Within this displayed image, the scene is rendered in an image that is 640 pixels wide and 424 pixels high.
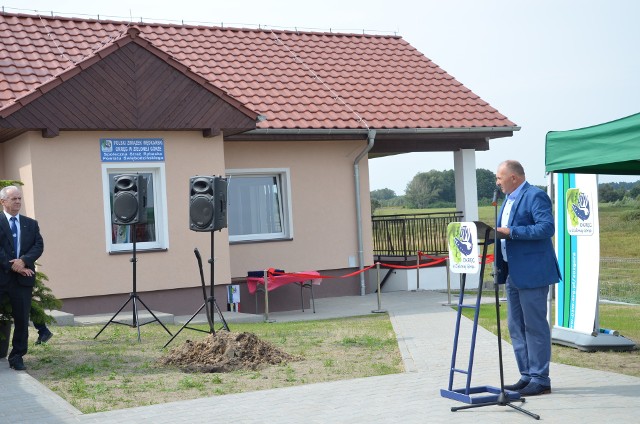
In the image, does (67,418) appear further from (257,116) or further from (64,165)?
(257,116)

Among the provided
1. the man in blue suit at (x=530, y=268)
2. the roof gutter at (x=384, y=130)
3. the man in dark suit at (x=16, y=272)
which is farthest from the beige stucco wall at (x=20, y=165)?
the man in blue suit at (x=530, y=268)

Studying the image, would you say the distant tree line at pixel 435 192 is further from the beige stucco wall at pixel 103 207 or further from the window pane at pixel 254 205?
the beige stucco wall at pixel 103 207

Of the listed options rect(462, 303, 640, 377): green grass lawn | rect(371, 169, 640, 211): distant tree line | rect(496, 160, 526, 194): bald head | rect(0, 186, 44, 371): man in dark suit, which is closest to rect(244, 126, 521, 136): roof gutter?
rect(462, 303, 640, 377): green grass lawn

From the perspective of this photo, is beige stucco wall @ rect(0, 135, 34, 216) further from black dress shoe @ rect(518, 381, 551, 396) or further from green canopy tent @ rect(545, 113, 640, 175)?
black dress shoe @ rect(518, 381, 551, 396)

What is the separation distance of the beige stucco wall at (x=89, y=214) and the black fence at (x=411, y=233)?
5.84 meters

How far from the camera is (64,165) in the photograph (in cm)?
1555

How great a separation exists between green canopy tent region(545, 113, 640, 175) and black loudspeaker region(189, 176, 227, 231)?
412 cm

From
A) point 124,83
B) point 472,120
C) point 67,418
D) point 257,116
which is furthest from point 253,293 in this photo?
point 67,418

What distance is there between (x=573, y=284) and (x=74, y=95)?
8607 millimetres

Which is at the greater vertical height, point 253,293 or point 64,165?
point 64,165

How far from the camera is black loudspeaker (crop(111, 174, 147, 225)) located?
43.1 ft

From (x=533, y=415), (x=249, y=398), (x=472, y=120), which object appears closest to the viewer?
(x=533, y=415)

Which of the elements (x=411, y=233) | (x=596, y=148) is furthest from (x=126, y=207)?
(x=411, y=233)

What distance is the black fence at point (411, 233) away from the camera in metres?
21.1
